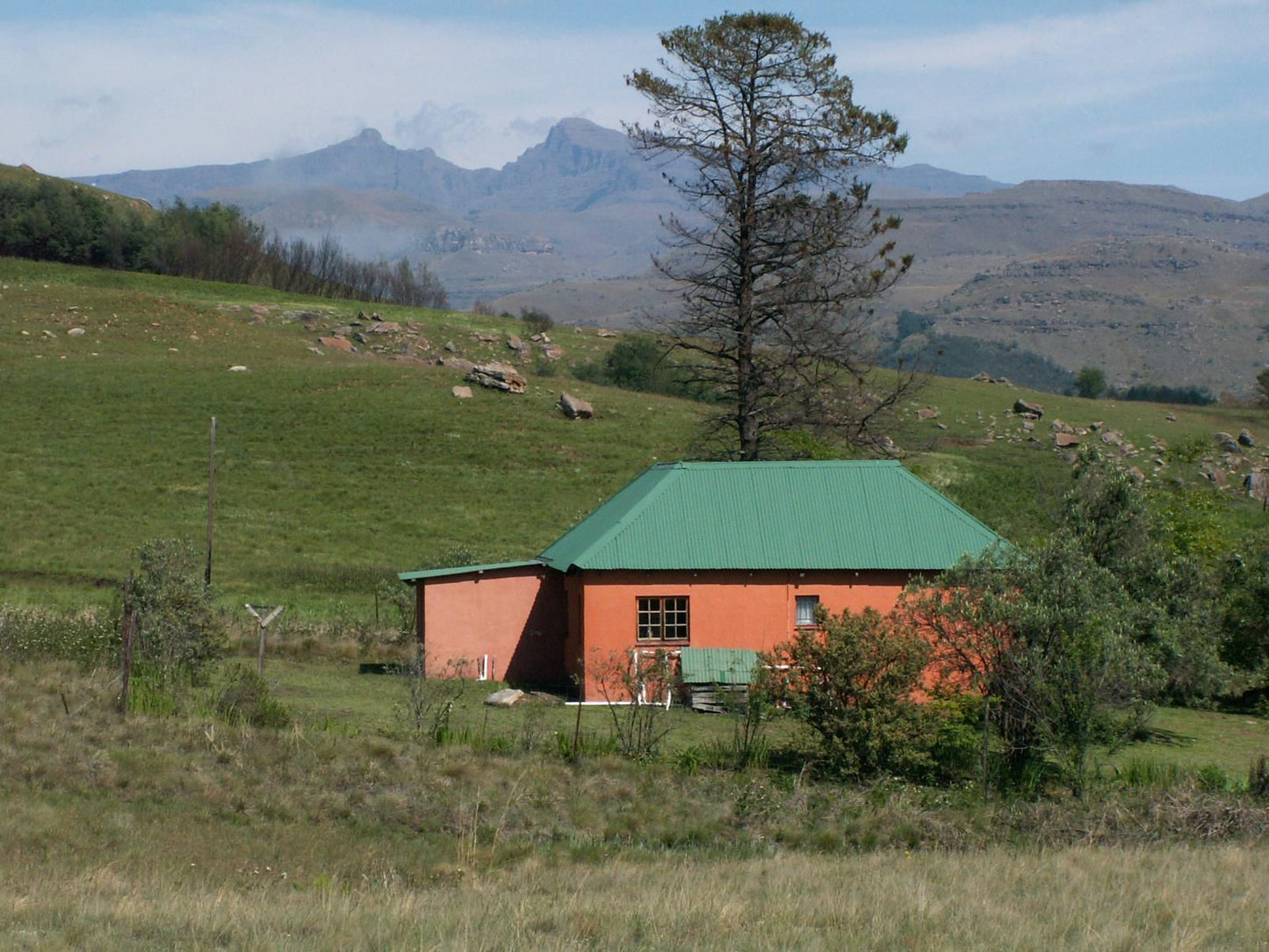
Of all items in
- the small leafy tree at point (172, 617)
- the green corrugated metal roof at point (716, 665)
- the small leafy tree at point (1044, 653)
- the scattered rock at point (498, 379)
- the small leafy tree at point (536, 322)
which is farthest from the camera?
the small leafy tree at point (536, 322)

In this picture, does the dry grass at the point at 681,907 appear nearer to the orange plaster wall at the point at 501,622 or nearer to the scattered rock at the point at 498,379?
the orange plaster wall at the point at 501,622

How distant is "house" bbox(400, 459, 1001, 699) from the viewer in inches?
1012

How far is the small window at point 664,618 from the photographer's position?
2581 cm

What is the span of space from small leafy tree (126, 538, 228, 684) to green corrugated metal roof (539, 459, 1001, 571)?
6.96 metres

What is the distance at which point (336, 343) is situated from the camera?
8412cm

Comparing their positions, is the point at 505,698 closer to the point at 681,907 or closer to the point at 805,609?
the point at 805,609

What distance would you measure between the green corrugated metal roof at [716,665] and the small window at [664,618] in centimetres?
66

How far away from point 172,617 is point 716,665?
9991 mm

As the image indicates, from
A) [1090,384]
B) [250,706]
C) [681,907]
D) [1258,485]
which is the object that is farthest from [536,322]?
[681,907]

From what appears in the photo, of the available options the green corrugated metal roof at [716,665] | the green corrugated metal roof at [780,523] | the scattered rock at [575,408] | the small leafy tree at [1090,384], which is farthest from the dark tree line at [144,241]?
the green corrugated metal roof at [716,665]

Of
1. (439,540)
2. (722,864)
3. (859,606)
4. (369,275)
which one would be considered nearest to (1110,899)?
(722,864)

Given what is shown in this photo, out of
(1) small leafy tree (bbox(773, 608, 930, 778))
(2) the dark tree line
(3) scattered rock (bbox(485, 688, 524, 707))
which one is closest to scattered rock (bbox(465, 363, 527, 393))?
(3) scattered rock (bbox(485, 688, 524, 707))

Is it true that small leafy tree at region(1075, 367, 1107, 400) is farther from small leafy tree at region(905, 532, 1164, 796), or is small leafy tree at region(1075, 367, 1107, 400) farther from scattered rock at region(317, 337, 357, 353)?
small leafy tree at region(905, 532, 1164, 796)

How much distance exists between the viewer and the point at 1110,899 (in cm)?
1165
